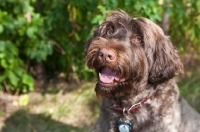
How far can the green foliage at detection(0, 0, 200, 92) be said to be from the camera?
4.64 metres

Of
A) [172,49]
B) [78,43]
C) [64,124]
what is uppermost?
Answer: [172,49]

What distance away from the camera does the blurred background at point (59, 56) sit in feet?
15.7

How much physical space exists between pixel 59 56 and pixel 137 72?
9.63 ft

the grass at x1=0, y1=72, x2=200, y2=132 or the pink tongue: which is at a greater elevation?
the pink tongue

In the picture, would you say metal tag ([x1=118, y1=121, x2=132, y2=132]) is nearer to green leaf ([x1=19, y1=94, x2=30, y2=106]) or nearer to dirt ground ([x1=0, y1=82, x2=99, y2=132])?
dirt ground ([x1=0, y1=82, x2=99, y2=132])

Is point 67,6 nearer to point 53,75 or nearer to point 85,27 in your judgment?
point 85,27

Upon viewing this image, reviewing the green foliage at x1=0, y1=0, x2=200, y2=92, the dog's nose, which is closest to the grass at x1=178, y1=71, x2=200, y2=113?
the green foliage at x1=0, y1=0, x2=200, y2=92

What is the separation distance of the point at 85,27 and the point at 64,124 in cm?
143

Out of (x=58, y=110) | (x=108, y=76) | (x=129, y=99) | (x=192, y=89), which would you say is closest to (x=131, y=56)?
(x=108, y=76)

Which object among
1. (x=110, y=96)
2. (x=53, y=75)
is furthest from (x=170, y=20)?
(x=110, y=96)

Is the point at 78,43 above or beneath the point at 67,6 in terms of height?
beneath

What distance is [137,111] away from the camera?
3504 millimetres

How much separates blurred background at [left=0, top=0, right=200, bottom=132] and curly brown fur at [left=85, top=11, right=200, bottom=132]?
103cm

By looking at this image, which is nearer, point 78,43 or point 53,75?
point 78,43
